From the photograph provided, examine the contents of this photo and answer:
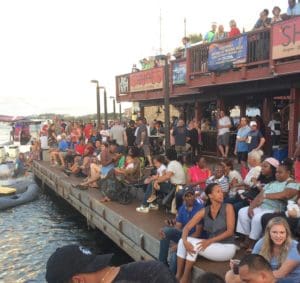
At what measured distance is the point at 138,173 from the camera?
10.7m

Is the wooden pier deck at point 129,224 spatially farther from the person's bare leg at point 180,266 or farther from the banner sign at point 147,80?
the banner sign at point 147,80

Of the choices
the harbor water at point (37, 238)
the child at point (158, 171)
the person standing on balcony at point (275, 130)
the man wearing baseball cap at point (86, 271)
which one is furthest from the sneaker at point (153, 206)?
the man wearing baseball cap at point (86, 271)

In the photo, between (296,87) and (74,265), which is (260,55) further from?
(74,265)

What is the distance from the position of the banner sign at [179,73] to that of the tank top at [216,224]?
10.4 m

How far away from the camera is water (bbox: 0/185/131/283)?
380 inches

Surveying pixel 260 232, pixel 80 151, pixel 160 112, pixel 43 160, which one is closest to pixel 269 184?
pixel 260 232

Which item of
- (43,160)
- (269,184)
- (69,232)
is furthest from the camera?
(43,160)

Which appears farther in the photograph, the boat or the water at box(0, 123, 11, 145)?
the water at box(0, 123, 11, 145)

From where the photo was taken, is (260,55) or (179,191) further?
(260,55)

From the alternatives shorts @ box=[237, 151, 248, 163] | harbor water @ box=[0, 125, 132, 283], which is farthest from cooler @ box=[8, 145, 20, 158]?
shorts @ box=[237, 151, 248, 163]

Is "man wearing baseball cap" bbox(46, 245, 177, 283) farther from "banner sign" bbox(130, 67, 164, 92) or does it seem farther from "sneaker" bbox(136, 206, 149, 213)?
"banner sign" bbox(130, 67, 164, 92)

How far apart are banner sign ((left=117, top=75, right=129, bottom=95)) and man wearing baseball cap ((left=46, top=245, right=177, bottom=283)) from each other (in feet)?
62.2

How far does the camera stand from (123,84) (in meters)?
21.2

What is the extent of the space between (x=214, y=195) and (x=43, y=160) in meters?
17.7
